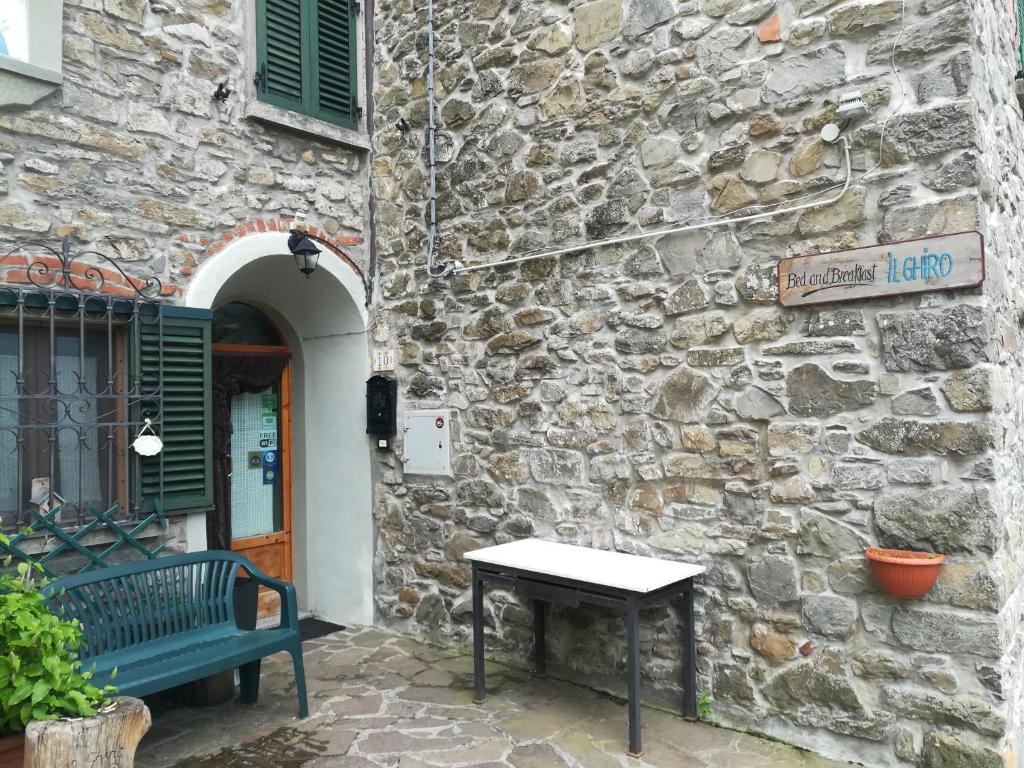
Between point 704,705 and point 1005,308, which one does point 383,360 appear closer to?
point 704,705

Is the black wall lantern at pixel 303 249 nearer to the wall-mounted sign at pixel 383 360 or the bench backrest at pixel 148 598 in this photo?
the wall-mounted sign at pixel 383 360

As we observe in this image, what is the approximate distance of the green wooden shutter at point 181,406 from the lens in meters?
3.97

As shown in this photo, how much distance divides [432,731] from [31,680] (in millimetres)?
1802

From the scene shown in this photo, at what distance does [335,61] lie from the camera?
4.99 meters

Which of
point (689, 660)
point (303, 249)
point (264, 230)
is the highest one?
point (264, 230)

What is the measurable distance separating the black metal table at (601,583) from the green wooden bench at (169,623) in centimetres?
100

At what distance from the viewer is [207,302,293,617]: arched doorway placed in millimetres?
5137

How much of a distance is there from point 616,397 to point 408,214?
6.60 feet

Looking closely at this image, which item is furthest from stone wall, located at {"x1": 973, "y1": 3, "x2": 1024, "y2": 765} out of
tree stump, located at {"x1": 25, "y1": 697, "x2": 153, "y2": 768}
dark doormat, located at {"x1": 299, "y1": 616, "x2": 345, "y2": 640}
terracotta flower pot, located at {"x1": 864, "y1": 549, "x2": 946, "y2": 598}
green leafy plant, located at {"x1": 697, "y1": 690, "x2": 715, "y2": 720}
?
dark doormat, located at {"x1": 299, "y1": 616, "x2": 345, "y2": 640}

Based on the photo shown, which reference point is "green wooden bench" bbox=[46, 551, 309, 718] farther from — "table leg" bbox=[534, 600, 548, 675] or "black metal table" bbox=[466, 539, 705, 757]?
"table leg" bbox=[534, 600, 548, 675]

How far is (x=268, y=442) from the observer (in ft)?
18.1

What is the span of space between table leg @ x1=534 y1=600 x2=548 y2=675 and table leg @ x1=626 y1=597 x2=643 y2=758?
0.97m

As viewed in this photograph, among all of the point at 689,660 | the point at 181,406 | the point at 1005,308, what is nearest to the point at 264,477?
the point at 181,406

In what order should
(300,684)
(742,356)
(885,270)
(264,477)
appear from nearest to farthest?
1. (885,270)
2. (742,356)
3. (300,684)
4. (264,477)
